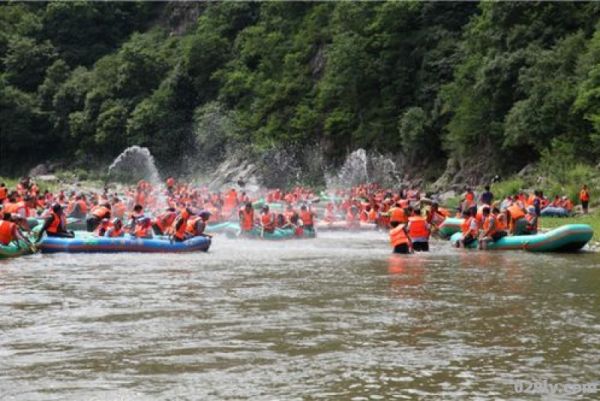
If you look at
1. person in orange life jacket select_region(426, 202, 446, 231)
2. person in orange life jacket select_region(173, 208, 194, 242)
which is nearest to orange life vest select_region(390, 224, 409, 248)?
person in orange life jacket select_region(173, 208, 194, 242)

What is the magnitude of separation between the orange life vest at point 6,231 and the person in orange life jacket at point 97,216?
3.87 metres

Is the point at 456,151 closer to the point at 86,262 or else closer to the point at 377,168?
the point at 377,168

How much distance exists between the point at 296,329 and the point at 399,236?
32.3 ft

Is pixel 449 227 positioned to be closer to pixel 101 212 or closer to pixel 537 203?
pixel 537 203

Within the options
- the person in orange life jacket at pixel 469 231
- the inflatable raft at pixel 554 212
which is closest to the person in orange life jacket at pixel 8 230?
the person in orange life jacket at pixel 469 231

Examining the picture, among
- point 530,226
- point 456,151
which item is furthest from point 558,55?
point 530,226

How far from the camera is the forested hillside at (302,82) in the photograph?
42.4 m

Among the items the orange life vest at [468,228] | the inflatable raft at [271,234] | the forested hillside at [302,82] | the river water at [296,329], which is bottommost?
the river water at [296,329]

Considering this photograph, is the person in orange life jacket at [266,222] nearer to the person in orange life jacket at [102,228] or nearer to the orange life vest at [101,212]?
the orange life vest at [101,212]

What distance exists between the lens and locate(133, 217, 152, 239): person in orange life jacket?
22.8m

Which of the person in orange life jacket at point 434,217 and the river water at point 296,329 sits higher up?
the person in orange life jacket at point 434,217

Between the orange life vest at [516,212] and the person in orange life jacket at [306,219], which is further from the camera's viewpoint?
the person in orange life jacket at [306,219]

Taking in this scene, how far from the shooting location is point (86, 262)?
67.6ft

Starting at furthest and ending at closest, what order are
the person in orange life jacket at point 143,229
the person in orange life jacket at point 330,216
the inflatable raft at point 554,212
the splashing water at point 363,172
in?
the splashing water at point 363,172 < the inflatable raft at point 554,212 < the person in orange life jacket at point 330,216 < the person in orange life jacket at point 143,229
